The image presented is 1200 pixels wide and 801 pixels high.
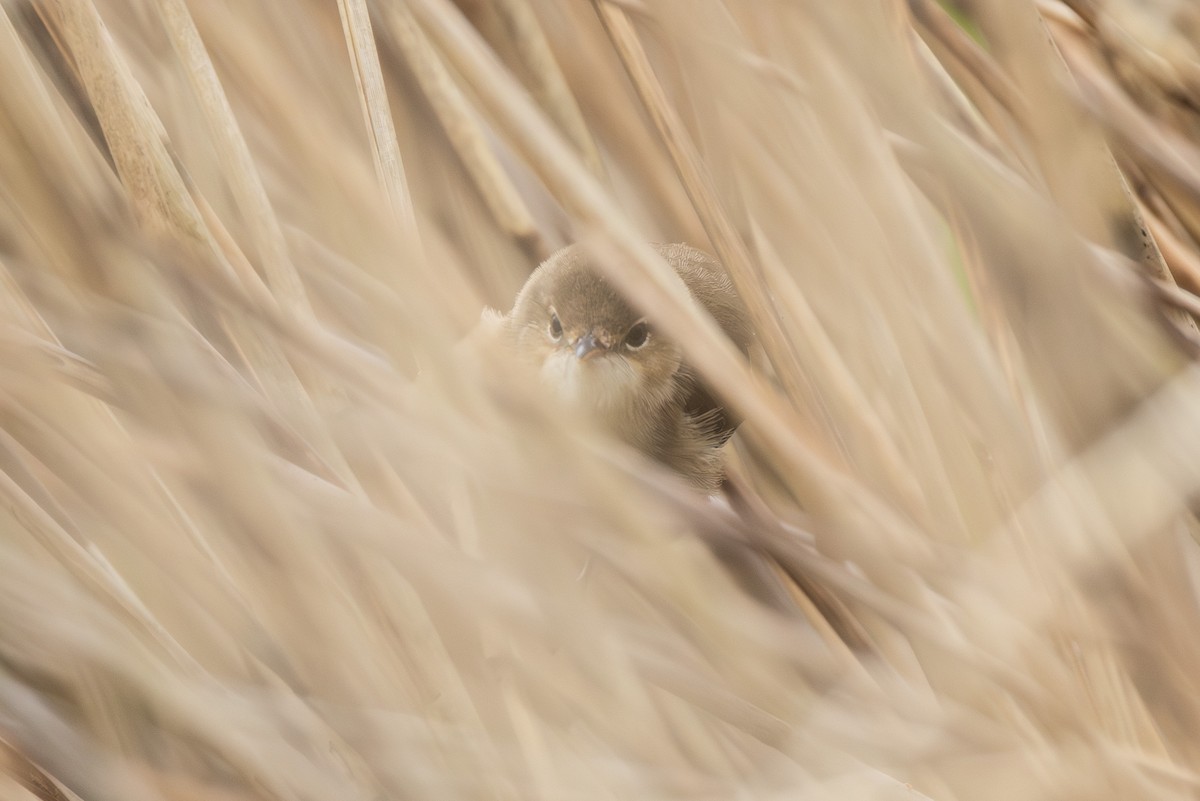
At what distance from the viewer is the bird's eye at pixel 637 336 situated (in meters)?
1.39

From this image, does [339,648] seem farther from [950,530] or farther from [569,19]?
[569,19]

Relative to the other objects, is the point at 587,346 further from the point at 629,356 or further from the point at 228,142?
the point at 228,142

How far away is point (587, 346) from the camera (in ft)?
4.45

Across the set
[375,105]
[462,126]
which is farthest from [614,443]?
[462,126]

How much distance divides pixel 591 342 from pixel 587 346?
1cm

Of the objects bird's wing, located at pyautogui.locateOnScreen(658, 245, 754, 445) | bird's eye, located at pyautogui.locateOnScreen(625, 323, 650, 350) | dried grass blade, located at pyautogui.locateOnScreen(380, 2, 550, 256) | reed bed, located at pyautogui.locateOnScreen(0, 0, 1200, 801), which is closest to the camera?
reed bed, located at pyautogui.locateOnScreen(0, 0, 1200, 801)

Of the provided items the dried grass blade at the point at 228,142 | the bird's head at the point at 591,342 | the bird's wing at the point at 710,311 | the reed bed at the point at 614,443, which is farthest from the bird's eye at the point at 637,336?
the dried grass blade at the point at 228,142

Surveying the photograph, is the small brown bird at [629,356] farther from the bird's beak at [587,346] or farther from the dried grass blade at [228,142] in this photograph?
the dried grass blade at [228,142]

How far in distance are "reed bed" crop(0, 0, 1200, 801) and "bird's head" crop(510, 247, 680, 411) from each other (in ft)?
1.49

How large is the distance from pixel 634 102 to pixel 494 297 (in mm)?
331

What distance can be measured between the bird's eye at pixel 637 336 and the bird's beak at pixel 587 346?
4 centimetres

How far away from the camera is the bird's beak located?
4.41 ft

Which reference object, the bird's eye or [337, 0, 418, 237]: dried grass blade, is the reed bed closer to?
[337, 0, 418, 237]: dried grass blade

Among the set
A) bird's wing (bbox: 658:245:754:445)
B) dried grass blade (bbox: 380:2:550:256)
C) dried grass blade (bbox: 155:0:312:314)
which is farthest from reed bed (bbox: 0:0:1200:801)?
bird's wing (bbox: 658:245:754:445)
